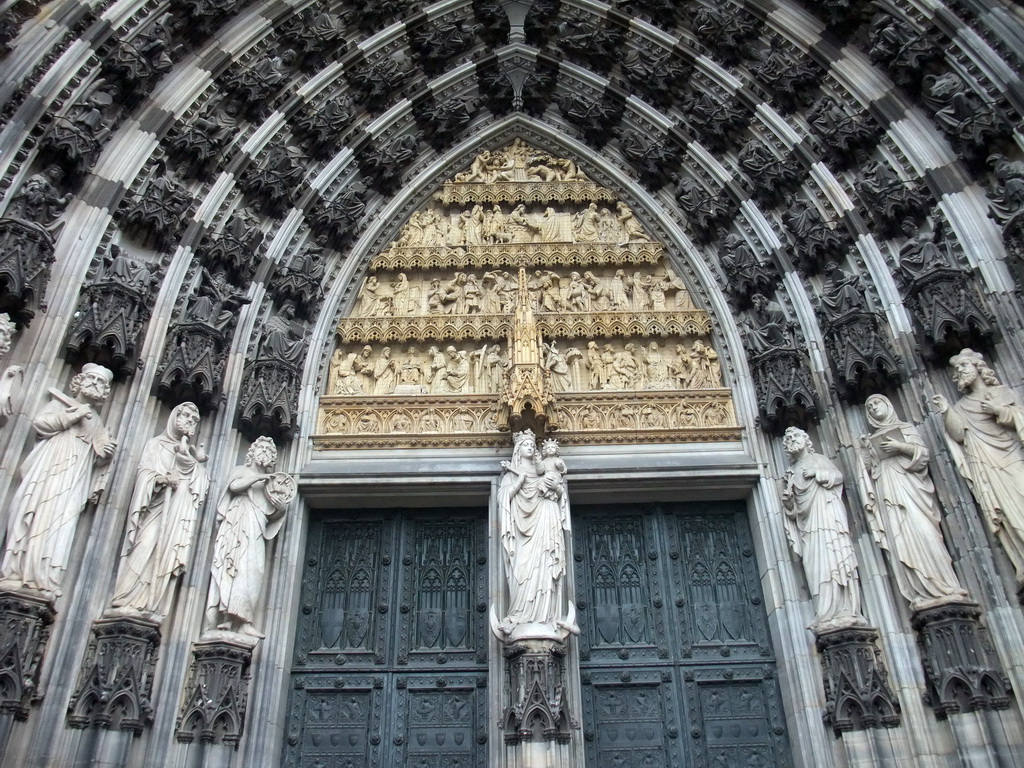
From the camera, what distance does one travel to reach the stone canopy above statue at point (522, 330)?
8195 mm

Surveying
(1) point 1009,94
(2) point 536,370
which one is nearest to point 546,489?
(2) point 536,370

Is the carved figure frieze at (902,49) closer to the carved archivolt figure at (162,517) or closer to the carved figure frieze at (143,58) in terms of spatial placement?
the carved figure frieze at (143,58)

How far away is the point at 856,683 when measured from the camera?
6168 mm

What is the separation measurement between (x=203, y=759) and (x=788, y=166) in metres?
7.87

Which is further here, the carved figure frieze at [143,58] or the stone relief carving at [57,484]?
the carved figure frieze at [143,58]

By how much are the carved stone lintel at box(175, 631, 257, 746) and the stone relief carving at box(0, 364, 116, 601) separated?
123 cm

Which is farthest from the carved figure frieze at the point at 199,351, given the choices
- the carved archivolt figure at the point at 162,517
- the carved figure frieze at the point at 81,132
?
the carved figure frieze at the point at 81,132

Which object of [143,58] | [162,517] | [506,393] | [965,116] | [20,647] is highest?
[143,58]

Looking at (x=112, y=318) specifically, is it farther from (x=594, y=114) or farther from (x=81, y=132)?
(x=594, y=114)

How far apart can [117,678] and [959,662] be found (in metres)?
6.22

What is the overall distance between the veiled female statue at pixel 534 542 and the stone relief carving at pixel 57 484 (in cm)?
336

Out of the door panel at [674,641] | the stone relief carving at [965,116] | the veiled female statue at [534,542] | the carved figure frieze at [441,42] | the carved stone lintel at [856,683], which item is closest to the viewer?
the carved stone lintel at [856,683]

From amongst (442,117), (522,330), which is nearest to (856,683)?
(522,330)

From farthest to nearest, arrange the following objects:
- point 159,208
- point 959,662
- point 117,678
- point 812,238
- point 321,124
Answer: point 321,124, point 812,238, point 159,208, point 959,662, point 117,678
